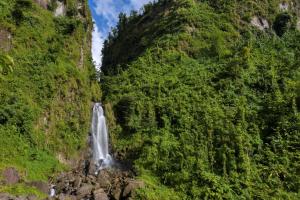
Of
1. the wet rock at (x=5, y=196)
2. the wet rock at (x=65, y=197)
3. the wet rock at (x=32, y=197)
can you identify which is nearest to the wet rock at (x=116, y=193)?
the wet rock at (x=65, y=197)

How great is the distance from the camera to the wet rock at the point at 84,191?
28.3 metres

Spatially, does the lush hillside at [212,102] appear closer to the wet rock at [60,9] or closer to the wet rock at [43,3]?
the wet rock at [60,9]

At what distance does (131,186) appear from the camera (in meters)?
29.4

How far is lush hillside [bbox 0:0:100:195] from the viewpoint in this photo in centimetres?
3120

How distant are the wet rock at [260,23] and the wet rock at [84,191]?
37194mm

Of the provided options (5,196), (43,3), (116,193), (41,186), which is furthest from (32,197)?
(43,3)

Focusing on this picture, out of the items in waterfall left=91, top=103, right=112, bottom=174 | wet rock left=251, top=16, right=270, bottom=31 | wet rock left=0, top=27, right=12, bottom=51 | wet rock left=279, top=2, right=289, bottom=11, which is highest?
wet rock left=279, top=2, right=289, bottom=11

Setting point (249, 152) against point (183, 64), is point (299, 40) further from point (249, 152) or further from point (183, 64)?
point (249, 152)

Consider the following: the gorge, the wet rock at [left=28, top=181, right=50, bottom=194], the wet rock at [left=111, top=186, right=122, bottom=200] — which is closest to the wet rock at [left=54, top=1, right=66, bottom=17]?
the gorge

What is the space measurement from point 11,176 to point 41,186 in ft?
6.76

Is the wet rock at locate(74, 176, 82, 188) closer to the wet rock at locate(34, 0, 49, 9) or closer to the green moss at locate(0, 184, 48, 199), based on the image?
the green moss at locate(0, 184, 48, 199)

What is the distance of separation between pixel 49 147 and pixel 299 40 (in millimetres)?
36509

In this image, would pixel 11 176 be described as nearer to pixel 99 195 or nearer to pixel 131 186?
pixel 99 195

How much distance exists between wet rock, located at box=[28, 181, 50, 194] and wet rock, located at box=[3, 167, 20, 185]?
1.03m
